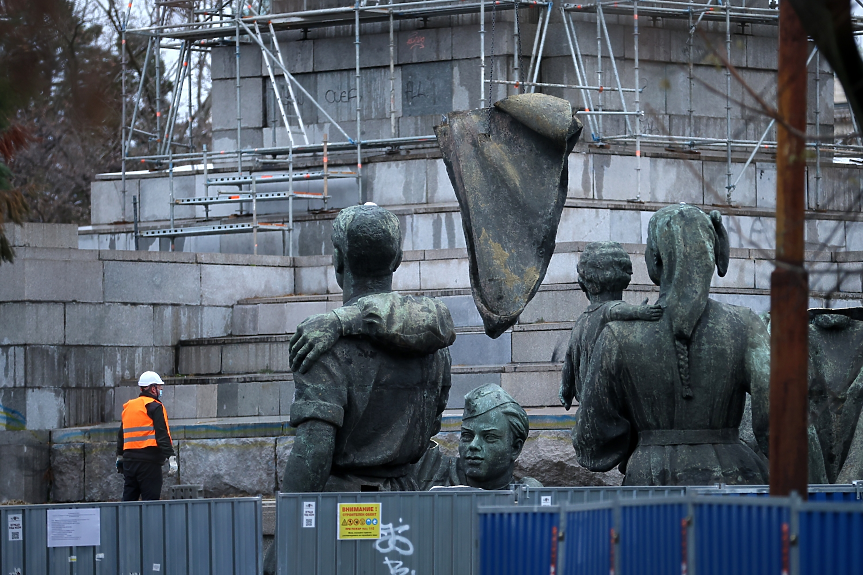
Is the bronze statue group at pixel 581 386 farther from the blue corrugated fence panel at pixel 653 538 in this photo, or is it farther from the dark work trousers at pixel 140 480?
the dark work trousers at pixel 140 480

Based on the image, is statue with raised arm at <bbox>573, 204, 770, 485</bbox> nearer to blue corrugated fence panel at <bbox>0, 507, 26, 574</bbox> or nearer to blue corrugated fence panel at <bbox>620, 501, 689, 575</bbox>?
blue corrugated fence panel at <bbox>620, 501, 689, 575</bbox>

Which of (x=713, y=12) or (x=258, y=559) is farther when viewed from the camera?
(x=713, y=12)

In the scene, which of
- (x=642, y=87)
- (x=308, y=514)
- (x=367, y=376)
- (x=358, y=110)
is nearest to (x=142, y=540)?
(x=308, y=514)

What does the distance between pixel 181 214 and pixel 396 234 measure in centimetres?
1443

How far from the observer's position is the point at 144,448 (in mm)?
12805

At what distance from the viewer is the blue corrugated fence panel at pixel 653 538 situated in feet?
13.9

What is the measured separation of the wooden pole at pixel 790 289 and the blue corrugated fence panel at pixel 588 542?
563 millimetres

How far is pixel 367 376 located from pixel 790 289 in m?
2.58

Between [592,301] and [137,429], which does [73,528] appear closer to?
[592,301]

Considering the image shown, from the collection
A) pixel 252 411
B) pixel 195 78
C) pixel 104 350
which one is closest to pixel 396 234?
pixel 252 411

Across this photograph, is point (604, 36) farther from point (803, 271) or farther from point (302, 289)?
point (803, 271)

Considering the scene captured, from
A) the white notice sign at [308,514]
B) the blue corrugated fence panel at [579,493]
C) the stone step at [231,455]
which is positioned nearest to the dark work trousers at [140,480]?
the stone step at [231,455]

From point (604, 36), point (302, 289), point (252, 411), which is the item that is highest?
point (604, 36)

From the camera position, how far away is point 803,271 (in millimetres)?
4141
